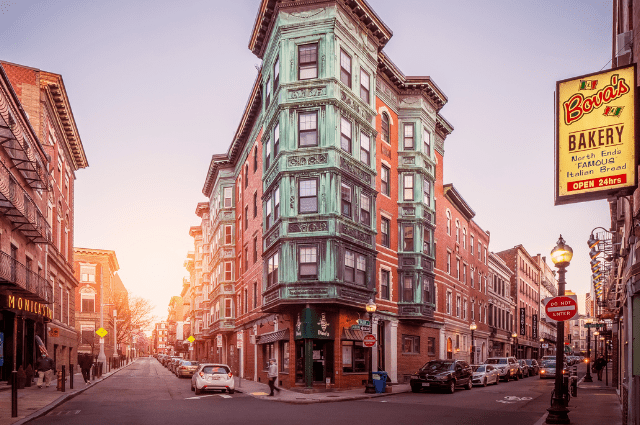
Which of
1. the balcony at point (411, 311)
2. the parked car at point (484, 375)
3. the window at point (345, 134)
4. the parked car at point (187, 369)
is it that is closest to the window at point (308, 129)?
the window at point (345, 134)

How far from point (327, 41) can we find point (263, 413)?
60.8 feet

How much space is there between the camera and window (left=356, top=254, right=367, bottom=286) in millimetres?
32625

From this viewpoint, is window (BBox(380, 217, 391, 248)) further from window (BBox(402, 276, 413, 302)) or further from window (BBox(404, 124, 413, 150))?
window (BBox(404, 124, 413, 150))

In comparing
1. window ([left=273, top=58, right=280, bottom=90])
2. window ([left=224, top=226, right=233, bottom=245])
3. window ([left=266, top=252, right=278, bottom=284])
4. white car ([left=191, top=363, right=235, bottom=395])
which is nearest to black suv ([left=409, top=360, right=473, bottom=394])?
window ([left=266, top=252, right=278, bottom=284])

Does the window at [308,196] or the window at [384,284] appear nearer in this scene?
the window at [308,196]

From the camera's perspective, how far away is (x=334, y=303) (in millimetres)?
30328

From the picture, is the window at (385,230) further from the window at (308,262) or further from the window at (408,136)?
the window at (308,262)

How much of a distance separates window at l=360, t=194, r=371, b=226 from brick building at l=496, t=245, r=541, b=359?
48.8 metres

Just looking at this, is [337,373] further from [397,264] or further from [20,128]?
[20,128]

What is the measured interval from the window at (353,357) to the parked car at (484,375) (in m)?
8.61

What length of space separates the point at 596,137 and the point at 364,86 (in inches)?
914

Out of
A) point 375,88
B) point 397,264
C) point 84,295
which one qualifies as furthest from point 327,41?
point 84,295

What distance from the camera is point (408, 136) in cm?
4053

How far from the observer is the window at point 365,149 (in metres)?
34.0
